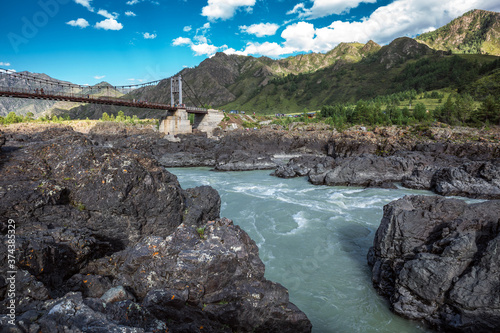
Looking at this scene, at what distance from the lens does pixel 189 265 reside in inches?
219

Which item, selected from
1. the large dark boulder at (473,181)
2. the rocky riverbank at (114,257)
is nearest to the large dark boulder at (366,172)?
the large dark boulder at (473,181)

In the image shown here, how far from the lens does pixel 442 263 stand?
6812mm

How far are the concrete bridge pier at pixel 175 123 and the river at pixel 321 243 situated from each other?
1479 inches

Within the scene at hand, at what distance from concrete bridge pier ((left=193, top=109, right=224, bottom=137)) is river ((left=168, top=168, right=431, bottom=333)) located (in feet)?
143

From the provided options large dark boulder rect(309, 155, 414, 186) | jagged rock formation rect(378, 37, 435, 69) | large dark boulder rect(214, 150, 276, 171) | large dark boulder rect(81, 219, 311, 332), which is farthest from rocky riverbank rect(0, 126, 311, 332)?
jagged rock formation rect(378, 37, 435, 69)

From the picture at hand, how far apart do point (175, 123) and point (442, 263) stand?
56.9m

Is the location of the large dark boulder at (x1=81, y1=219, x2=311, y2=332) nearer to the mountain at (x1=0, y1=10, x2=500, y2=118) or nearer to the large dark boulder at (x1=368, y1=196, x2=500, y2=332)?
the large dark boulder at (x1=368, y1=196, x2=500, y2=332)

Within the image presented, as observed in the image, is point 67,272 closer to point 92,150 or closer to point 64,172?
point 64,172

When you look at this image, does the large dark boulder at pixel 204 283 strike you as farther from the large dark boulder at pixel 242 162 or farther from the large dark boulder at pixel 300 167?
the large dark boulder at pixel 242 162

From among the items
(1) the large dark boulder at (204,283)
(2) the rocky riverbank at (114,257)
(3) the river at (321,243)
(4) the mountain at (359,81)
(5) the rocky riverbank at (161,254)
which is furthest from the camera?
(4) the mountain at (359,81)

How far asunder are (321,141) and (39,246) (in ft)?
151

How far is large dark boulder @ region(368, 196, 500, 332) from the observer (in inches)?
A: 243

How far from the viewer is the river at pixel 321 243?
7500 millimetres

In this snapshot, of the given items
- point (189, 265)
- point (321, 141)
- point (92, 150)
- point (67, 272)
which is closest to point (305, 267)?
point (189, 265)
